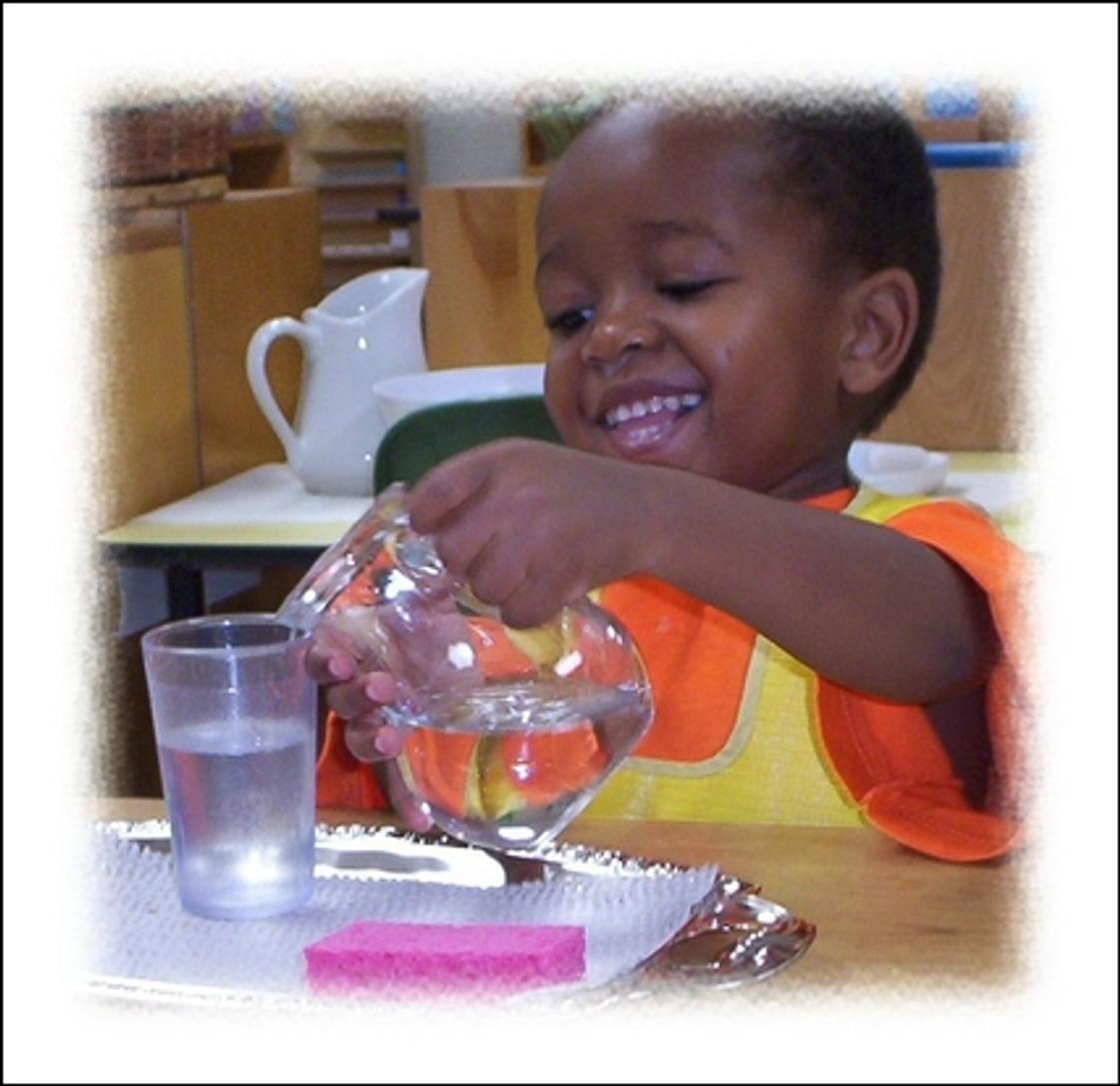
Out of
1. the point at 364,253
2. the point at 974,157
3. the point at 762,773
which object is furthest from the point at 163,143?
the point at 762,773

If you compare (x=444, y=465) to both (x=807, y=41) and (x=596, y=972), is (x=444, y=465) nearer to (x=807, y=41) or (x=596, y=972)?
(x=596, y=972)

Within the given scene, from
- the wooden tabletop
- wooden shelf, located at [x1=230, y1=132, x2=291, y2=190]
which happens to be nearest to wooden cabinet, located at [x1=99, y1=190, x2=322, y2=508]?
wooden shelf, located at [x1=230, y1=132, x2=291, y2=190]

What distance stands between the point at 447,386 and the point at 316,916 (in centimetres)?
122

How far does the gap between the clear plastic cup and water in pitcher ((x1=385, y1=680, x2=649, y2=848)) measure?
63 mm

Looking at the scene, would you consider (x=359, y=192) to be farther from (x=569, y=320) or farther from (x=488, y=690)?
(x=488, y=690)

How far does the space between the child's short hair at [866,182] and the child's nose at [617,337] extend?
4.6 inches

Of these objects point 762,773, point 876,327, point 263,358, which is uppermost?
point 876,327

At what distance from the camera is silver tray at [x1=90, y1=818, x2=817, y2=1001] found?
24.1 inches

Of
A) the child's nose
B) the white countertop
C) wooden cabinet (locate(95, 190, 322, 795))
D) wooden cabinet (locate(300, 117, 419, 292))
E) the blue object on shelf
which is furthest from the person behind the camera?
wooden cabinet (locate(300, 117, 419, 292))

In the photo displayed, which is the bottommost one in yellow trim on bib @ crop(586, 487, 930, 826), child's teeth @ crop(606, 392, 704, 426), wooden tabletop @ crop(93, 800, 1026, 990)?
yellow trim on bib @ crop(586, 487, 930, 826)

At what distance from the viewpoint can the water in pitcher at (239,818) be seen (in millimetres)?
691

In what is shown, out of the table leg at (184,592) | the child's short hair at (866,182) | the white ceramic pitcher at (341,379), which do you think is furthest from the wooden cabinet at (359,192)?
the child's short hair at (866,182)

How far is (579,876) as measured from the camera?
0.72m

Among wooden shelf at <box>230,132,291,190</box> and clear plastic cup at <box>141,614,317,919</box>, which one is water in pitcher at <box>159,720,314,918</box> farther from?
wooden shelf at <box>230,132,291,190</box>
